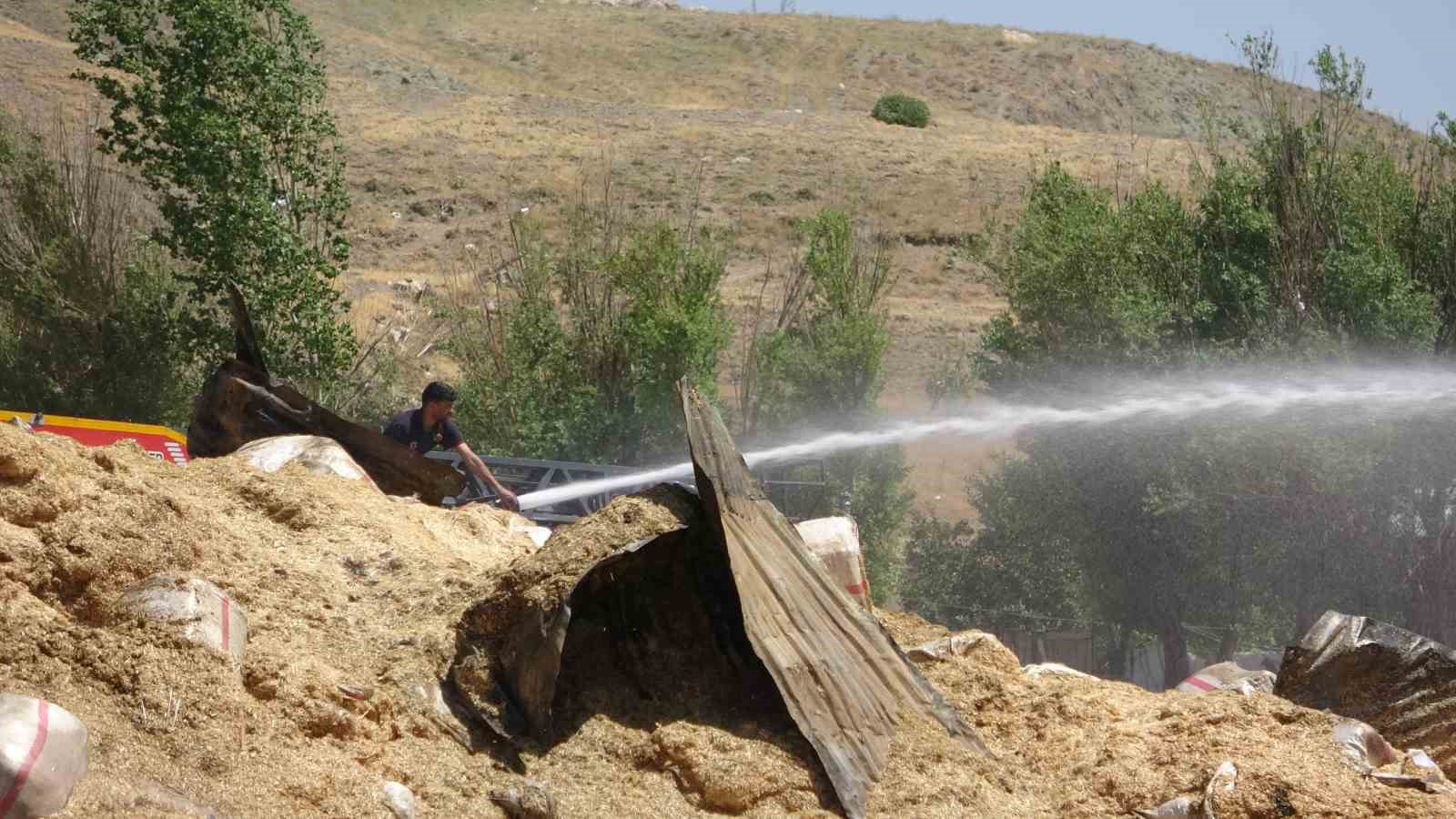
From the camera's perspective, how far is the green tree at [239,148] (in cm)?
1655

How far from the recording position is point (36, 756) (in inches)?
177

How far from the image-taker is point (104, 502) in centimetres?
587

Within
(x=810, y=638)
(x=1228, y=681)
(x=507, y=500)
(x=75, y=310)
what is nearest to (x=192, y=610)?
(x=810, y=638)

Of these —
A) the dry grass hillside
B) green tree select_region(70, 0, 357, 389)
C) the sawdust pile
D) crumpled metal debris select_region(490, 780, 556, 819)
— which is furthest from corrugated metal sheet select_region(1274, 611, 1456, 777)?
the dry grass hillside

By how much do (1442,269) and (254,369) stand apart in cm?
1513

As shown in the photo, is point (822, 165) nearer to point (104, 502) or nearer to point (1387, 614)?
point (1387, 614)

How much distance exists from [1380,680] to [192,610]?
5.12 metres

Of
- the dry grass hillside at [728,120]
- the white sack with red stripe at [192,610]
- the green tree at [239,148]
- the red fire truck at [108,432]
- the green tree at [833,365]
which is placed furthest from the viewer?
the dry grass hillside at [728,120]

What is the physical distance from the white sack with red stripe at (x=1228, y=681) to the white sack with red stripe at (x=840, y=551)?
1.73 metres

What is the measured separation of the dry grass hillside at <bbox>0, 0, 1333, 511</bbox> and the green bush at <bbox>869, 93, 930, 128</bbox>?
122 centimetres

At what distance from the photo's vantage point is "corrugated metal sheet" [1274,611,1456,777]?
7098 millimetres

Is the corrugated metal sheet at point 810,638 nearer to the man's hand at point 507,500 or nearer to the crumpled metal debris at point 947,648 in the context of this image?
the crumpled metal debris at point 947,648

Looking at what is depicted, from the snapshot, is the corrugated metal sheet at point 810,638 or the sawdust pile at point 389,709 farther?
the corrugated metal sheet at point 810,638

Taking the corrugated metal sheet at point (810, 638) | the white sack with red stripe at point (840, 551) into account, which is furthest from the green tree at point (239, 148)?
the corrugated metal sheet at point (810, 638)
